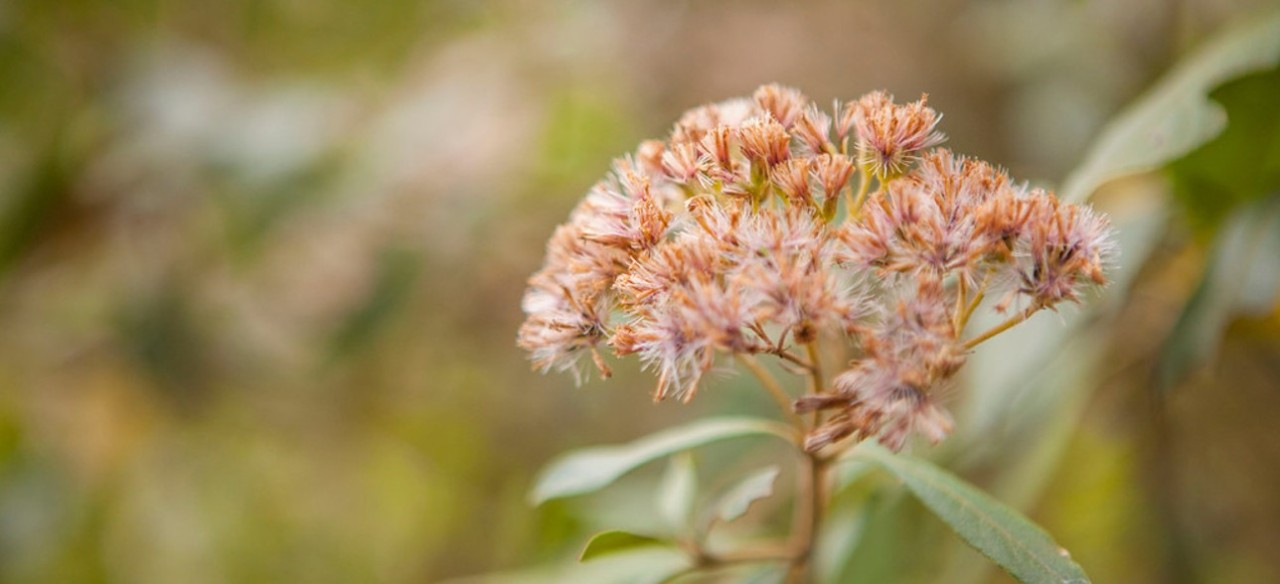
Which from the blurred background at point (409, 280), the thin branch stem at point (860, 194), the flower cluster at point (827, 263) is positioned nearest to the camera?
the flower cluster at point (827, 263)

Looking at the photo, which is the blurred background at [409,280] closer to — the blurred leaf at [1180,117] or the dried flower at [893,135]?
the blurred leaf at [1180,117]

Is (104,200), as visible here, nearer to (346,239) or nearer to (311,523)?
(346,239)

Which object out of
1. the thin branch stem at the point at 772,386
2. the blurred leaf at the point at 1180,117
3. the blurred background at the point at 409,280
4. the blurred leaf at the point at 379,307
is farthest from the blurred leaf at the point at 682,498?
the blurred leaf at the point at 379,307

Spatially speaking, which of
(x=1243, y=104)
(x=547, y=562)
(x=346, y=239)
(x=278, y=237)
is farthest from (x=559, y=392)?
(x=1243, y=104)

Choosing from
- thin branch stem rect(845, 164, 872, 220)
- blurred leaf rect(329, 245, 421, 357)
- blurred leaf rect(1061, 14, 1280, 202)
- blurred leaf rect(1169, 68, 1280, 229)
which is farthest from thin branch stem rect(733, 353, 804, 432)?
blurred leaf rect(329, 245, 421, 357)

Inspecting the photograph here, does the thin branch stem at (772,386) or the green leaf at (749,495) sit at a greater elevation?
the thin branch stem at (772,386)

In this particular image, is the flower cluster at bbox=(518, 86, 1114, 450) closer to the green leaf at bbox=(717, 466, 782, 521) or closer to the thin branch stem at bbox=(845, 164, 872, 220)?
the thin branch stem at bbox=(845, 164, 872, 220)

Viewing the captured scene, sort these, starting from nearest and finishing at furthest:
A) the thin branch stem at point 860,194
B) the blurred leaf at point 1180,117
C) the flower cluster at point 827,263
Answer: the flower cluster at point 827,263 < the thin branch stem at point 860,194 < the blurred leaf at point 1180,117
